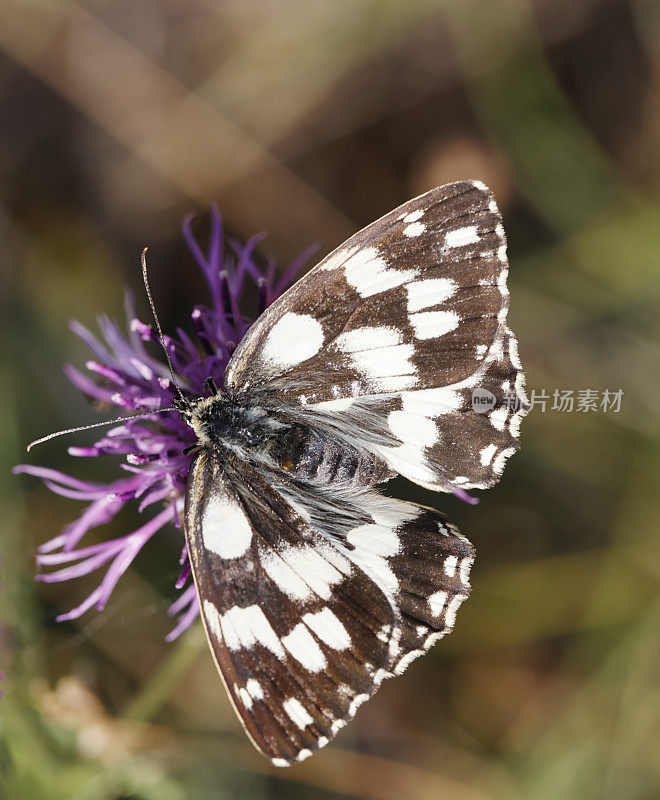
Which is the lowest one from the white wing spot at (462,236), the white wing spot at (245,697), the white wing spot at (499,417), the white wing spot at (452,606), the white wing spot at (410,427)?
the white wing spot at (245,697)

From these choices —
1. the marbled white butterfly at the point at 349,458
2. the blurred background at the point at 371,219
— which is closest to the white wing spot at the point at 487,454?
the marbled white butterfly at the point at 349,458

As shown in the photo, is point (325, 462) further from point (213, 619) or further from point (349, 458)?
point (213, 619)

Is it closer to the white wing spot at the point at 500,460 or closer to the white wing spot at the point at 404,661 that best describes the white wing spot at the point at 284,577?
the white wing spot at the point at 404,661

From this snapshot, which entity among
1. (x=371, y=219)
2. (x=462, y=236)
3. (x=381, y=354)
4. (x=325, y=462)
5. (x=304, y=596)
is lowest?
(x=304, y=596)

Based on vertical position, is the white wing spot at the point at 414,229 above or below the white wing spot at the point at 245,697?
above

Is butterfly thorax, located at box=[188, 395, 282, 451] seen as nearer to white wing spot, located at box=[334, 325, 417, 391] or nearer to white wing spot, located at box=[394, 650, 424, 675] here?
white wing spot, located at box=[334, 325, 417, 391]

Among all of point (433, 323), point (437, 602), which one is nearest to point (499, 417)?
point (433, 323)
